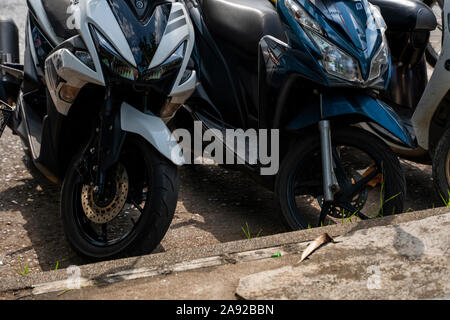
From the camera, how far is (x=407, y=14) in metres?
4.50

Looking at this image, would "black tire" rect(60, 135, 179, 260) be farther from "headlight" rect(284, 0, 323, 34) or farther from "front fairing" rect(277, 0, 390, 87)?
"headlight" rect(284, 0, 323, 34)

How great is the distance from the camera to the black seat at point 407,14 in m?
4.50

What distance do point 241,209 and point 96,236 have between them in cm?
110

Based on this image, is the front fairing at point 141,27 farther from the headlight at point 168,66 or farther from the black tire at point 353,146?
→ the black tire at point 353,146

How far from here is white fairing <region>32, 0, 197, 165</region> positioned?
3.09 metres

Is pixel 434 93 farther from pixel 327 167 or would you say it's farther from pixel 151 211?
pixel 151 211

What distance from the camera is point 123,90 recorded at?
3.21m

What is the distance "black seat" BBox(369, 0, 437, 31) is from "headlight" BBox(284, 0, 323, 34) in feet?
3.98

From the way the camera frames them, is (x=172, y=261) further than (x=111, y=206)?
No

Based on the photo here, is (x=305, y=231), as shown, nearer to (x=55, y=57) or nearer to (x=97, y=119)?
(x=97, y=119)

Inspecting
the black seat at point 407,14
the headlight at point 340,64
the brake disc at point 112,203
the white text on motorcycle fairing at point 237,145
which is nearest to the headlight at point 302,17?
the headlight at point 340,64

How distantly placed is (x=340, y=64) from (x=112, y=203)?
48.4 inches

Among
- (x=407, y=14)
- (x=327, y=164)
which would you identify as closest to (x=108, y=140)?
(x=327, y=164)

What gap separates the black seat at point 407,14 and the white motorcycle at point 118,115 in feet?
5.42
